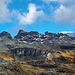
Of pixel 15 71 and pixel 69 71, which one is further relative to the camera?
pixel 69 71

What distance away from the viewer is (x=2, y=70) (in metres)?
116

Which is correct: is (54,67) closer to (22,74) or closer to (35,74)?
(35,74)

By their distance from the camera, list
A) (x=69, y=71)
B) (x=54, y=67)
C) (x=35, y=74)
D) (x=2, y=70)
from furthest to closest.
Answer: (x=54, y=67), (x=69, y=71), (x=35, y=74), (x=2, y=70)

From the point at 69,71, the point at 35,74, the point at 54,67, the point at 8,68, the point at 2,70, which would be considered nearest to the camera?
the point at 2,70

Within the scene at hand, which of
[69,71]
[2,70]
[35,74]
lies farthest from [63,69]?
[2,70]

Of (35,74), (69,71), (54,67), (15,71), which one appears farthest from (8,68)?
(54,67)

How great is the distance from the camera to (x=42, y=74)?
158m

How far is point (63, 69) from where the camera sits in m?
186

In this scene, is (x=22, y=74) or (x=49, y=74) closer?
(x=22, y=74)

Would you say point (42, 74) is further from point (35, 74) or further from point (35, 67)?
point (35, 67)

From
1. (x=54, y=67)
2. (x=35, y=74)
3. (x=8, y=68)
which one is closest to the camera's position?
(x=8, y=68)

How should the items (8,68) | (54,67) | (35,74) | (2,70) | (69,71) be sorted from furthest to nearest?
(54,67), (69,71), (35,74), (8,68), (2,70)

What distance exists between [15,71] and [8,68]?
3.45 meters

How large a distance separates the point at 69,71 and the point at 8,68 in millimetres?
66284
